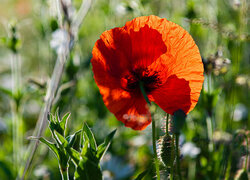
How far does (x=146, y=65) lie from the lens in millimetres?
757

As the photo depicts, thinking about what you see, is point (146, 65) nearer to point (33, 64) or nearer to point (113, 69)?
point (113, 69)

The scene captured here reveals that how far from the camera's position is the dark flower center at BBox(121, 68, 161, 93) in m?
0.75

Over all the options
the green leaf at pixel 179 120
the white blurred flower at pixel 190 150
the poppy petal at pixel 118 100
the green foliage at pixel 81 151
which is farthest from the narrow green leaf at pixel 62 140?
the white blurred flower at pixel 190 150

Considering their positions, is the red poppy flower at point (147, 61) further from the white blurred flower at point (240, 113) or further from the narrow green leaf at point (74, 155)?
the white blurred flower at point (240, 113)

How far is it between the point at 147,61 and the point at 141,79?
0.05 meters

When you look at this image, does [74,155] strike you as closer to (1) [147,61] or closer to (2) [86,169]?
(2) [86,169]

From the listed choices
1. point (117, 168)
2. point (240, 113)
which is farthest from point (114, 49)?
point (240, 113)

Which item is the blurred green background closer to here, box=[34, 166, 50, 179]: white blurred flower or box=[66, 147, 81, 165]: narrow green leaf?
box=[34, 166, 50, 179]: white blurred flower

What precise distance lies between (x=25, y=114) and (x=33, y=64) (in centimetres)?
105

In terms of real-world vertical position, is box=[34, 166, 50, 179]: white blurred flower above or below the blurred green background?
below

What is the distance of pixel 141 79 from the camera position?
76 cm

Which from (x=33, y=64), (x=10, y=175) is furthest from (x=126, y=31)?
(x=33, y=64)

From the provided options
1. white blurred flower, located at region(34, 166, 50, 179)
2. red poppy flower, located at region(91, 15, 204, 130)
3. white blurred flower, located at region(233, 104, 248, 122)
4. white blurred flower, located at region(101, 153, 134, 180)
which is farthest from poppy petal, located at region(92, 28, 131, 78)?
white blurred flower, located at region(233, 104, 248, 122)

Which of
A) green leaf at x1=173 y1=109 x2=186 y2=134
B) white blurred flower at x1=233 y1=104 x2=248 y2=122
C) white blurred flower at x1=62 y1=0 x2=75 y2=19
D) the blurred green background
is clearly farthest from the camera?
white blurred flower at x1=233 y1=104 x2=248 y2=122
